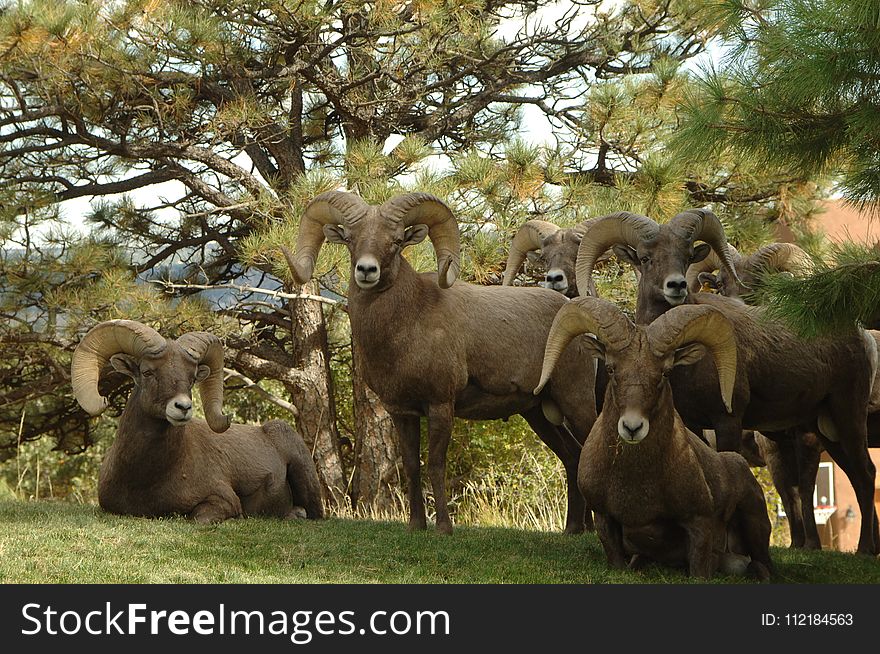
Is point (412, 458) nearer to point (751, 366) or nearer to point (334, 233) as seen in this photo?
point (334, 233)

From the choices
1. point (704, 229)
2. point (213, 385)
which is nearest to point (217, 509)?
point (213, 385)

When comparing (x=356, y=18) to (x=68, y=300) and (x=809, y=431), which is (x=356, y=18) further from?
(x=809, y=431)

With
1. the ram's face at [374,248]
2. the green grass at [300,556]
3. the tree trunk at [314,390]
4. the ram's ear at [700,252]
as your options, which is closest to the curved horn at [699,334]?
the green grass at [300,556]

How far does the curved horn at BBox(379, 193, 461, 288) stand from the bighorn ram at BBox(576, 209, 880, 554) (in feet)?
3.39

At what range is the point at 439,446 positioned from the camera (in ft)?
26.5

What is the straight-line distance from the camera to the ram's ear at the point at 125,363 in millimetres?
8531

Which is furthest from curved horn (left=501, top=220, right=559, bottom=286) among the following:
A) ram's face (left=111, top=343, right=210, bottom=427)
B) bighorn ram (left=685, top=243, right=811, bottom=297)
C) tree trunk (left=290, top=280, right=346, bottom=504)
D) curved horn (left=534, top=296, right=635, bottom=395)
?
tree trunk (left=290, top=280, right=346, bottom=504)

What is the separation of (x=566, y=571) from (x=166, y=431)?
3.56 meters

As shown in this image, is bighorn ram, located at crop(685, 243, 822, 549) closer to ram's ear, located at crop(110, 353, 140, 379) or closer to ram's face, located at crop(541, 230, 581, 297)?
ram's face, located at crop(541, 230, 581, 297)

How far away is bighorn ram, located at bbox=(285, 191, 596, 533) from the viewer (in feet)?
26.2

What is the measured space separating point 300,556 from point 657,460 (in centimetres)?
238

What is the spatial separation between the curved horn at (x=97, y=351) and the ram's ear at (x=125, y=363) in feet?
0.15

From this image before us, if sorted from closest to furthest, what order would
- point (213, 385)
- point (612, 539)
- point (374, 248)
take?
1. point (612, 539)
2. point (374, 248)
3. point (213, 385)

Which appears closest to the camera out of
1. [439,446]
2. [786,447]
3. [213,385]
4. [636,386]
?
[636,386]
